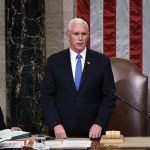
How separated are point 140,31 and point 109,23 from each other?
436 mm

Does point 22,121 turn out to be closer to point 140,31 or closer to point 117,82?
point 117,82


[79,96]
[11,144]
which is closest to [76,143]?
[11,144]

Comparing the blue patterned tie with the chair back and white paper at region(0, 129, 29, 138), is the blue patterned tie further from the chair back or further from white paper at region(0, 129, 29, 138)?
the chair back

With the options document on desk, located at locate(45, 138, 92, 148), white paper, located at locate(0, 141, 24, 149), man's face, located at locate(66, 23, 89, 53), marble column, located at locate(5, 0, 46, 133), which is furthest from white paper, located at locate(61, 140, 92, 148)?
marble column, located at locate(5, 0, 46, 133)

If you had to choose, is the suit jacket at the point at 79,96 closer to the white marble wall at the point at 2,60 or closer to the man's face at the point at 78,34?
the man's face at the point at 78,34

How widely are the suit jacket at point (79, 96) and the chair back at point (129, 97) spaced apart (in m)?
1.25

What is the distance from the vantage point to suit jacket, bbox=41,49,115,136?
3893mm

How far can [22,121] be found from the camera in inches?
240

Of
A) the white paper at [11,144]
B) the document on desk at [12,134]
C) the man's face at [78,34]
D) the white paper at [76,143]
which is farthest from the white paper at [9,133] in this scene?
the man's face at [78,34]

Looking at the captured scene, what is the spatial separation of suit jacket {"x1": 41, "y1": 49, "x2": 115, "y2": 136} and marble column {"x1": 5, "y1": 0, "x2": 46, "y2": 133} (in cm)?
204

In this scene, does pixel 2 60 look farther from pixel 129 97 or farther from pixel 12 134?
pixel 12 134

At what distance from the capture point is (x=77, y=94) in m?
3.90

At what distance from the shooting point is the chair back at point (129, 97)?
5.18 metres

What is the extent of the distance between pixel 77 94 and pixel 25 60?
2.27 metres
